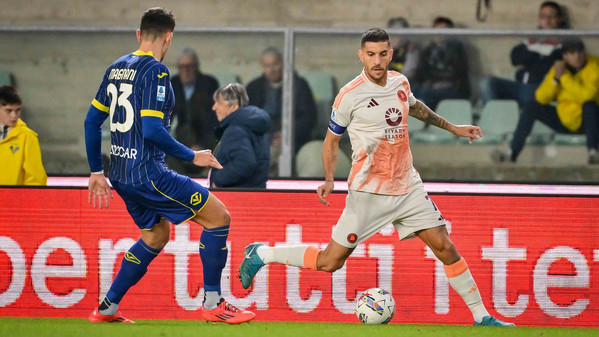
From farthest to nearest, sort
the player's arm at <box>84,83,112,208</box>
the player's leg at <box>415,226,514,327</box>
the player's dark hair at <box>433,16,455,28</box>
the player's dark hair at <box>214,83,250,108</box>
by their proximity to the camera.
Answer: the player's dark hair at <box>433,16,455,28</box> < the player's dark hair at <box>214,83,250,108</box> < the player's leg at <box>415,226,514,327</box> < the player's arm at <box>84,83,112,208</box>

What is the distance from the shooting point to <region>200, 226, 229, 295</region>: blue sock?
588 cm

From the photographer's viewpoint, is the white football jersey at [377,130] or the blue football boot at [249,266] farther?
the blue football boot at [249,266]

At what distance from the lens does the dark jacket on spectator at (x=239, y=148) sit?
25.2ft

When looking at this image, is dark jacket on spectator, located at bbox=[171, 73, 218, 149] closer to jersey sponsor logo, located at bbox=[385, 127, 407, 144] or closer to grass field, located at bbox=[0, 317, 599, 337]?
grass field, located at bbox=[0, 317, 599, 337]

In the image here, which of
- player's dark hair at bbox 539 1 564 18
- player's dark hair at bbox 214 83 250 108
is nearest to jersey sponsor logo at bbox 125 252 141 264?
player's dark hair at bbox 214 83 250 108

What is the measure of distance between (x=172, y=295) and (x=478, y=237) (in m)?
2.21

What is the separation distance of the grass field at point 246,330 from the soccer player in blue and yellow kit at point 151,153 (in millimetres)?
184

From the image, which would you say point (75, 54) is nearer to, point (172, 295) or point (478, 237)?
point (172, 295)

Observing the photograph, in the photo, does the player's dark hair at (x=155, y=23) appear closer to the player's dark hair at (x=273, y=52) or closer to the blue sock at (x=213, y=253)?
the blue sock at (x=213, y=253)

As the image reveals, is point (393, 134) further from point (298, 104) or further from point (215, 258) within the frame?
point (298, 104)

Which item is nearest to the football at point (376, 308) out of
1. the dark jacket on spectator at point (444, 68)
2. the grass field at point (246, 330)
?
the grass field at point (246, 330)

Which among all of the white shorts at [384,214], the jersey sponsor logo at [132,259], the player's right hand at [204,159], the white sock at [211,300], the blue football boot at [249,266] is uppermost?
the player's right hand at [204,159]

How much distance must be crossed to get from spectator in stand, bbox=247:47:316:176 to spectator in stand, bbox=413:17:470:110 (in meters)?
1.16

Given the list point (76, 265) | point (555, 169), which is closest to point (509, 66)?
point (555, 169)
